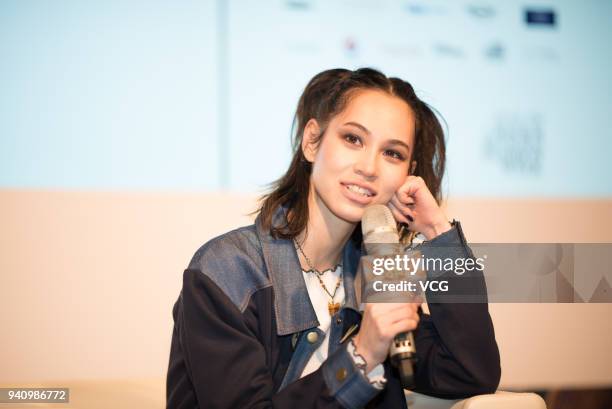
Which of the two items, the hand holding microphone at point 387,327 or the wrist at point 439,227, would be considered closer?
the hand holding microphone at point 387,327

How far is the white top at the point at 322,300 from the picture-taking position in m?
1.53

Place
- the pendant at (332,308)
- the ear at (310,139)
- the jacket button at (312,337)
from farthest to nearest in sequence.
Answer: the ear at (310,139)
the pendant at (332,308)
the jacket button at (312,337)

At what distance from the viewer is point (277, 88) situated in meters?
2.33

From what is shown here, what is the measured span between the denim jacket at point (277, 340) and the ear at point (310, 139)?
21 cm

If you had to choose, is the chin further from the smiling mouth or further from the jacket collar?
the jacket collar

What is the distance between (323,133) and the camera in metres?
1.65

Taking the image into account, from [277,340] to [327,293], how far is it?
238 mm

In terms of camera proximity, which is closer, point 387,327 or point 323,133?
point 387,327

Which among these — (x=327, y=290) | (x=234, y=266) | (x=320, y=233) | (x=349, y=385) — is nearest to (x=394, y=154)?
(x=320, y=233)

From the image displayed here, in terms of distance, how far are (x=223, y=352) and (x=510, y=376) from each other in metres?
1.98

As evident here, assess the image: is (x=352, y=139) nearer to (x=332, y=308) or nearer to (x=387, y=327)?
(x=332, y=308)

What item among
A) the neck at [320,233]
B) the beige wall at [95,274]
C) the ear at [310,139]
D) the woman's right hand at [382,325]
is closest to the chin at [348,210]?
the neck at [320,233]

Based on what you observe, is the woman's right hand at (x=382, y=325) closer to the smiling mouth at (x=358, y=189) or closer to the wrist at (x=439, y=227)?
the smiling mouth at (x=358, y=189)

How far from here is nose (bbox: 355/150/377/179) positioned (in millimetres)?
1494
